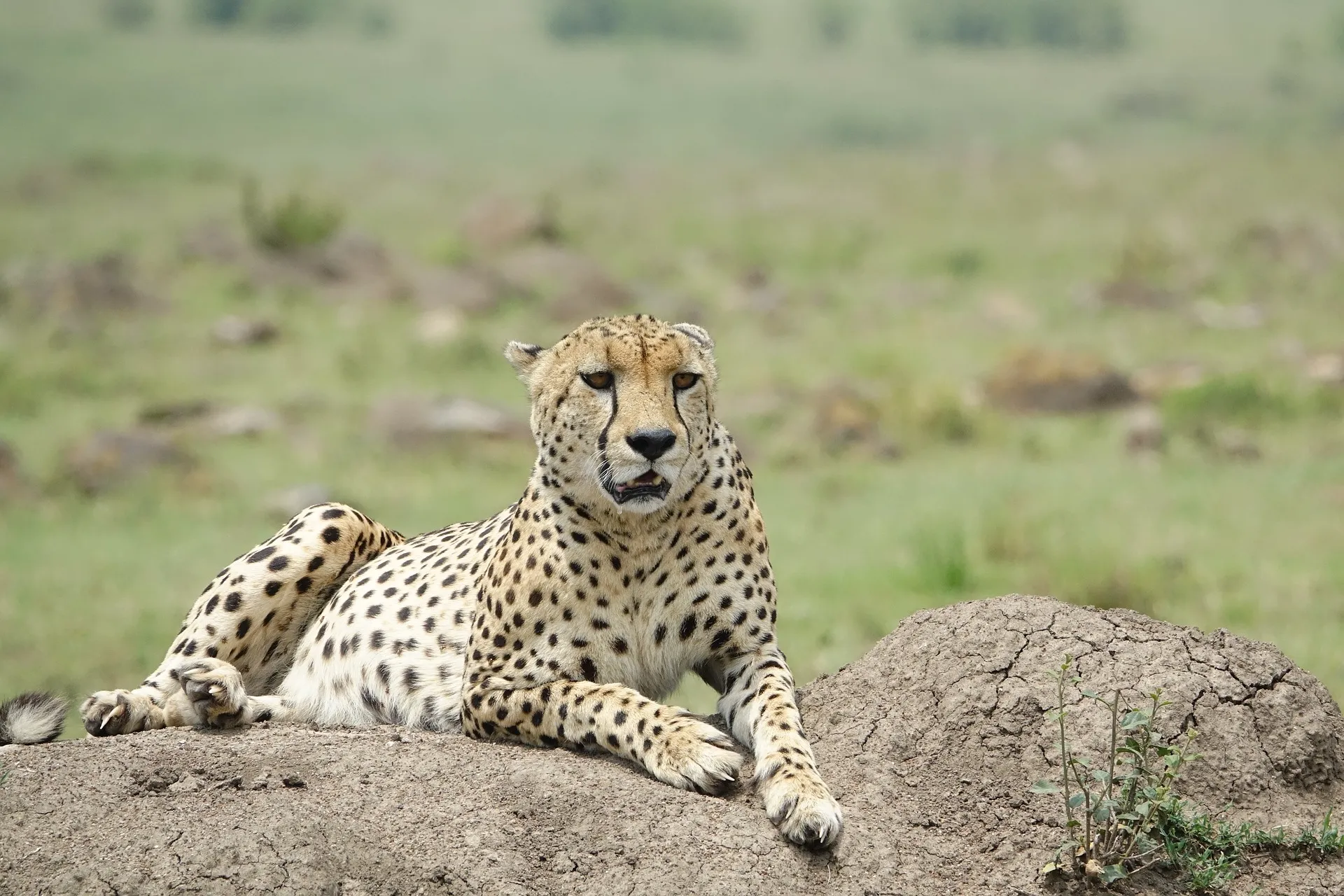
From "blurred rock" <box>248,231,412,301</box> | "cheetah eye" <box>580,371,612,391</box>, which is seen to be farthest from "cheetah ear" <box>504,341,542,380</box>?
"blurred rock" <box>248,231,412,301</box>

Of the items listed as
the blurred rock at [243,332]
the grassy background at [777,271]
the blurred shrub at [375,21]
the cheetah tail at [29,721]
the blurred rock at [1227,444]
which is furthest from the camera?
the blurred shrub at [375,21]

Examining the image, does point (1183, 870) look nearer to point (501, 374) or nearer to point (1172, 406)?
point (1172, 406)

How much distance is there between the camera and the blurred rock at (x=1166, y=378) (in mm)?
13578

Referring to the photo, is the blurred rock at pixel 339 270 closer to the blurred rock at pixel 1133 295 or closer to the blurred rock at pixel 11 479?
the blurred rock at pixel 11 479

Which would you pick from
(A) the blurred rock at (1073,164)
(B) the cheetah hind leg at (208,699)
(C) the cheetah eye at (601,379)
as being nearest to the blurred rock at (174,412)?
(B) the cheetah hind leg at (208,699)

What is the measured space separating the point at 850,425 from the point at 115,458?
199 inches

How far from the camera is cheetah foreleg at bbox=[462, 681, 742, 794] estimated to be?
4.01 meters

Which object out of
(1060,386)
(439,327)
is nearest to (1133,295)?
(1060,386)

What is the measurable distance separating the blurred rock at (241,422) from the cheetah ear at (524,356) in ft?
27.2

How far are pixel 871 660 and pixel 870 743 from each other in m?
0.38

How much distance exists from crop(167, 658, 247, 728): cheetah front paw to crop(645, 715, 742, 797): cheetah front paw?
1.24 metres

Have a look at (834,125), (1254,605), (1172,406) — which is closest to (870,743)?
(1254,605)

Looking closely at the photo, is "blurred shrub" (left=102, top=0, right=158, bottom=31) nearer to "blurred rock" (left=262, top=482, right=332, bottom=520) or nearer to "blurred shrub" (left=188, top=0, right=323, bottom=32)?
"blurred shrub" (left=188, top=0, right=323, bottom=32)

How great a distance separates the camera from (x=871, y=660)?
459cm
